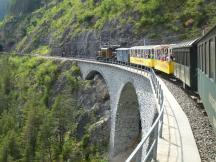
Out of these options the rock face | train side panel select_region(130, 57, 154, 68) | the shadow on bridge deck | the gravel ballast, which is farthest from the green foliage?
the shadow on bridge deck

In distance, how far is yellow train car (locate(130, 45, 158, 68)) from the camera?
43.3 m

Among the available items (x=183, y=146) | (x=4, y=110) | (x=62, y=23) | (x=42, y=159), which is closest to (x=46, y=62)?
(x=4, y=110)

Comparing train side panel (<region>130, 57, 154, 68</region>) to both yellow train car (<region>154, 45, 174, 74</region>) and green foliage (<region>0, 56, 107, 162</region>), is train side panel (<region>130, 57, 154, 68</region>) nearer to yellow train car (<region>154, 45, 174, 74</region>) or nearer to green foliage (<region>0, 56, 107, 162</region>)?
yellow train car (<region>154, 45, 174, 74</region>)

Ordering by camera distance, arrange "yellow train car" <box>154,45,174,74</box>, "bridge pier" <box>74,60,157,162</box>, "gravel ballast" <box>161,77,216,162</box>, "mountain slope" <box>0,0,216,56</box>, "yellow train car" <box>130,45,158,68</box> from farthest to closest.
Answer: "mountain slope" <box>0,0,216,56</box> < "bridge pier" <box>74,60,157,162</box> < "yellow train car" <box>130,45,158,68</box> < "yellow train car" <box>154,45,174,74</box> < "gravel ballast" <box>161,77,216,162</box>

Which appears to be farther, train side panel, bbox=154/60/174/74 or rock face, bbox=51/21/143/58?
rock face, bbox=51/21/143/58

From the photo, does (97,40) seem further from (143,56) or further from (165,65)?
(165,65)

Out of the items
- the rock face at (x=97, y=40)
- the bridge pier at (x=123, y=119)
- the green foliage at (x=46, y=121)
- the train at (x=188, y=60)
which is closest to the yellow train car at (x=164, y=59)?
the train at (x=188, y=60)

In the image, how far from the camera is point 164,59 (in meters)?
35.8

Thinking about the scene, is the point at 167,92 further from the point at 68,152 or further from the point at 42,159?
the point at 42,159

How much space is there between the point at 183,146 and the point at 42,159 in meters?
50.1

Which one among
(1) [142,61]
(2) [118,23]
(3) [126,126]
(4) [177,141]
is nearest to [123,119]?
(3) [126,126]

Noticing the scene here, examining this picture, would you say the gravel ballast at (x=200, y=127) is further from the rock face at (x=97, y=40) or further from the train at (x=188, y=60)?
the rock face at (x=97, y=40)

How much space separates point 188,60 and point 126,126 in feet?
85.5

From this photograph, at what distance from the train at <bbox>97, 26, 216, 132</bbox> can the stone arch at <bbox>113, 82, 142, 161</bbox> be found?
4.34m
